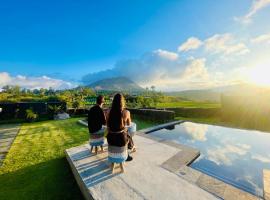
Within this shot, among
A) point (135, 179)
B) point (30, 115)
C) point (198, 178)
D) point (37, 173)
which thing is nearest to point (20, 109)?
point (30, 115)

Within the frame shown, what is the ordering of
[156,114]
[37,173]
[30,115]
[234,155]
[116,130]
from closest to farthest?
[116,130] < [37,173] < [234,155] < [156,114] < [30,115]

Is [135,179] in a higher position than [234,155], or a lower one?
higher

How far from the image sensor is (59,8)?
1450 cm

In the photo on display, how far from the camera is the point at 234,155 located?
5.34 metres

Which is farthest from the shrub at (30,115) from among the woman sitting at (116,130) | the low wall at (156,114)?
the woman sitting at (116,130)

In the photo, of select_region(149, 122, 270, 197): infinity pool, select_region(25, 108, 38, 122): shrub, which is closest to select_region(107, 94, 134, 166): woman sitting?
select_region(149, 122, 270, 197): infinity pool

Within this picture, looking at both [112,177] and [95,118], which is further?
[95,118]

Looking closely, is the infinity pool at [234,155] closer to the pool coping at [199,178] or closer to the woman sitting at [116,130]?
the pool coping at [199,178]

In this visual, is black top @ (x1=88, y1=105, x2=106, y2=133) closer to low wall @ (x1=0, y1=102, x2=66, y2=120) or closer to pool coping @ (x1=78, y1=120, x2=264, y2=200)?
pool coping @ (x1=78, y1=120, x2=264, y2=200)

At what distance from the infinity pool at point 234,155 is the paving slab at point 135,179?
41.9 inches

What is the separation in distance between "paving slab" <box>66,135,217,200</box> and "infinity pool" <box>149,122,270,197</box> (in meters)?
1.06

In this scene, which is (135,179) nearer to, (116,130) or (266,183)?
(116,130)

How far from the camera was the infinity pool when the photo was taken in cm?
388

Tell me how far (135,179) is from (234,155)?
3.70 metres
